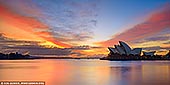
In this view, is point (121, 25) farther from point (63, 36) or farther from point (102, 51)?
point (63, 36)

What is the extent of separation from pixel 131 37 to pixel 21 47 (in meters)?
2.25

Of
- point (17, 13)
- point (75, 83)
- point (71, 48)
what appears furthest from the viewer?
point (75, 83)

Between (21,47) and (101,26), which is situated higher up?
(101,26)

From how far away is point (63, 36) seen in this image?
5898mm

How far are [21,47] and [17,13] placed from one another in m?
0.68

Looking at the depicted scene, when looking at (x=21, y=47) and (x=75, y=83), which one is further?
(x=75, y=83)

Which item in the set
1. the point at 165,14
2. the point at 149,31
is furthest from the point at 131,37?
the point at 165,14

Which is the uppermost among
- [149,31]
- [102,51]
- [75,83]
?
[149,31]

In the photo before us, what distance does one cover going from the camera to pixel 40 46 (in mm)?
5922

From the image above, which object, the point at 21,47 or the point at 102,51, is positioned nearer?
the point at 21,47

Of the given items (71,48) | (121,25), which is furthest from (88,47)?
(121,25)

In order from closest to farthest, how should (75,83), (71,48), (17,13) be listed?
(17,13) < (71,48) < (75,83)

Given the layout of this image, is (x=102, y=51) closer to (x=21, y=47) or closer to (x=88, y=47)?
(x=88, y=47)

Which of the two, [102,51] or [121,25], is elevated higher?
[121,25]
